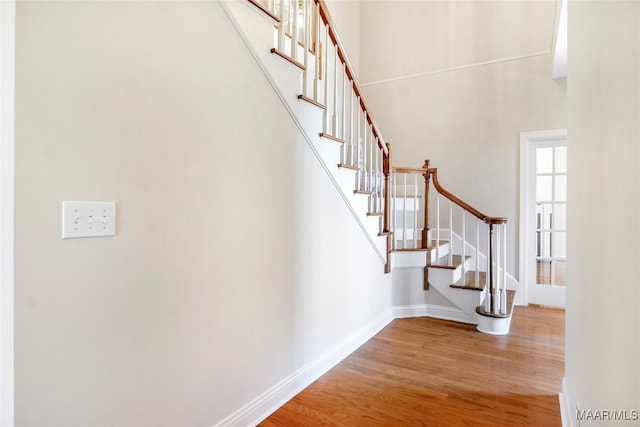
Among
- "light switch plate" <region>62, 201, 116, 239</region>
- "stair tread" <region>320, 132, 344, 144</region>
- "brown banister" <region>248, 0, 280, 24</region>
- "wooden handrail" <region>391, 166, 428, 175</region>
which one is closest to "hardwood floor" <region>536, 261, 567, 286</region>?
"wooden handrail" <region>391, 166, 428, 175</region>

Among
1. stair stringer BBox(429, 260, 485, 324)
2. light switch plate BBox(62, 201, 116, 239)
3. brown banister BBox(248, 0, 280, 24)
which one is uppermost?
brown banister BBox(248, 0, 280, 24)

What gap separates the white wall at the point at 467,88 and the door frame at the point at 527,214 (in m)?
0.07

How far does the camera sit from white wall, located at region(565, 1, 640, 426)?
801mm

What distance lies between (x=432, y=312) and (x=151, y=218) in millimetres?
3050

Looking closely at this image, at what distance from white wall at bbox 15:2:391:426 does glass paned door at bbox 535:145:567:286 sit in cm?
325

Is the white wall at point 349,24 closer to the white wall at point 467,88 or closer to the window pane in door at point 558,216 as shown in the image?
the white wall at point 467,88

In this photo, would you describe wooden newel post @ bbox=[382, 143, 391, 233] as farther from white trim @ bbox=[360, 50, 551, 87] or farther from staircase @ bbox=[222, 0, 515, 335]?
white trim @ bbox=[360, 50, 551, 87]

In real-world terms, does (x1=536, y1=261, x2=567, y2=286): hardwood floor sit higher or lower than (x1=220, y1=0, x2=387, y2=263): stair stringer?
lower

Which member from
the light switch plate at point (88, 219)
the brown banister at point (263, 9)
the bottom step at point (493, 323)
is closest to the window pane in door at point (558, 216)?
the bottom step at point (493, 323)

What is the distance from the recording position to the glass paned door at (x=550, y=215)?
3897mm

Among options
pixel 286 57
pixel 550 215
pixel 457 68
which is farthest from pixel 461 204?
pixel 286 57

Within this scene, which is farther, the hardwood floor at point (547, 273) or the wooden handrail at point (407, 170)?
the hardwood floor at point (547, 273)

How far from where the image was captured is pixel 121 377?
1.21 m
